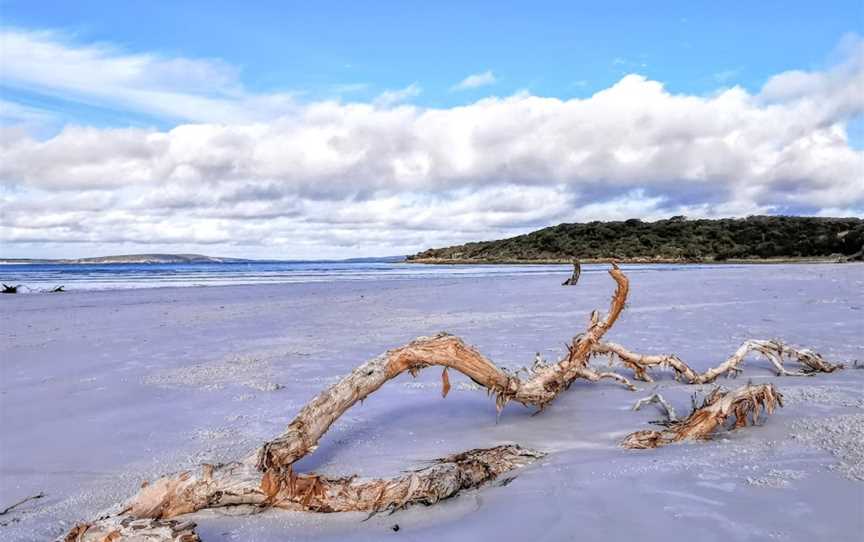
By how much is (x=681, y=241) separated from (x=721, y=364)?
2768 inches

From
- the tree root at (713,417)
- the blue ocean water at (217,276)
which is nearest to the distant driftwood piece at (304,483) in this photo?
the tree root at (713,417)

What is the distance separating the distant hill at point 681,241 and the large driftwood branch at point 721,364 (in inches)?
2021

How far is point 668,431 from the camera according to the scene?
162 inches

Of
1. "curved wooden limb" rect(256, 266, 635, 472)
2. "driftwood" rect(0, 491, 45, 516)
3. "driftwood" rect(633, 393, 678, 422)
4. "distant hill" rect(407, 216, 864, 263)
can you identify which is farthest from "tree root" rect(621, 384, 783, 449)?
"distant hill" rect(407, 216, 864, 263)

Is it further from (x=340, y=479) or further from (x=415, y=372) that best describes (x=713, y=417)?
(x=340, y=479)

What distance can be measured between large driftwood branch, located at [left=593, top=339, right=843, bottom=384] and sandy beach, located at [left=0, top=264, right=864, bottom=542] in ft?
0.50

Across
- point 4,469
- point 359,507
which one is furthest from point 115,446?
point 359,507

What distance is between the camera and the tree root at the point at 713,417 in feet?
13.3

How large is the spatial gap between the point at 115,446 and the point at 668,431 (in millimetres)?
4199

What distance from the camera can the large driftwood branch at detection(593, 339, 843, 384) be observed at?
5801 millimetres

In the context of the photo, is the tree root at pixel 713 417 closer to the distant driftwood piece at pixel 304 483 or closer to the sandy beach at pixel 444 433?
the sandy beach at pixel 444 433

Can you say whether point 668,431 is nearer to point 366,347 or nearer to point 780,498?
point 780,498

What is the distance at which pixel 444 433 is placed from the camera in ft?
15.6

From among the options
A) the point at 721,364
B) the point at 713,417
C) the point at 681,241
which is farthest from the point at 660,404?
the point at 681,241
